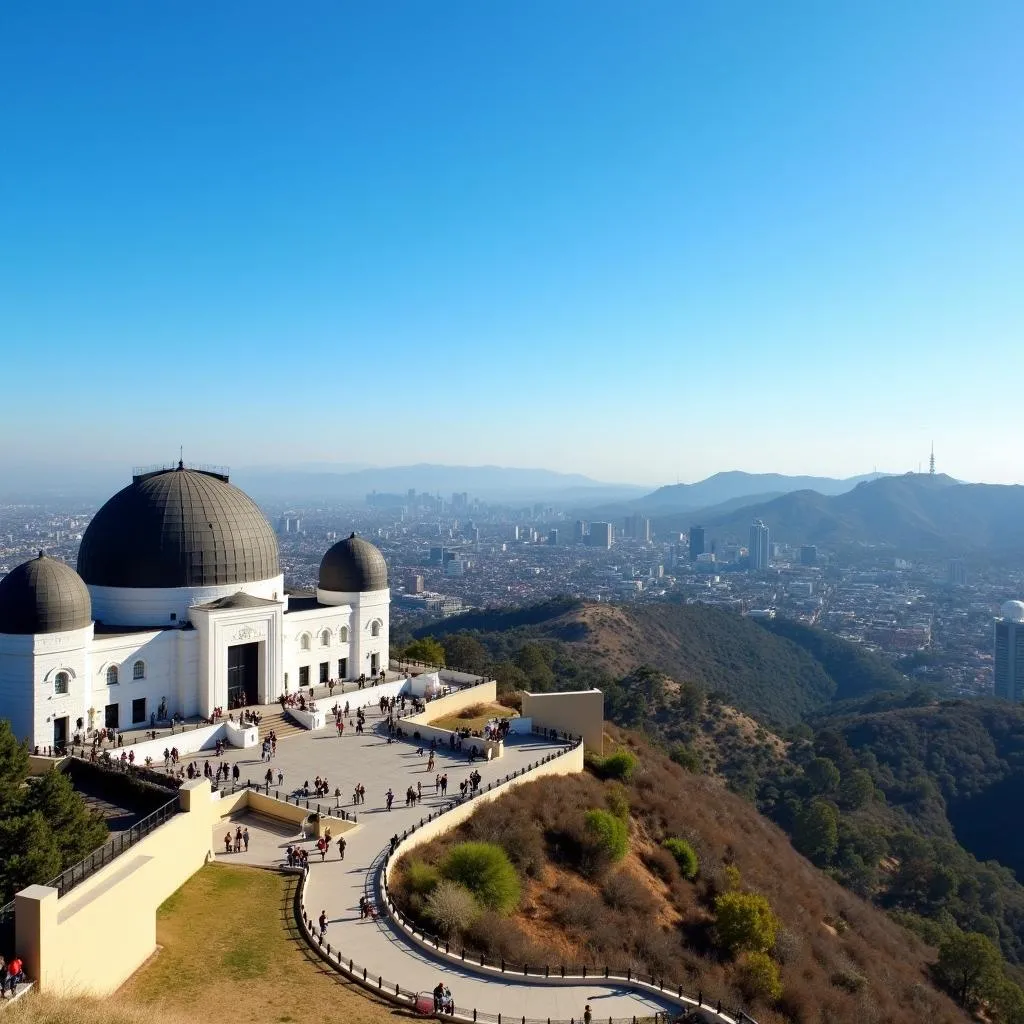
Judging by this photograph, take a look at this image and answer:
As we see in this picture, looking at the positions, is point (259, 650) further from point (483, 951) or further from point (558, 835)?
point (483, 951)

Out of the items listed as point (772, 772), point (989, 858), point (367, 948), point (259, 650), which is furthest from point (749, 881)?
point (989, 858)

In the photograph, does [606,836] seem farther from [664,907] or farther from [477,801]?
[477,801]

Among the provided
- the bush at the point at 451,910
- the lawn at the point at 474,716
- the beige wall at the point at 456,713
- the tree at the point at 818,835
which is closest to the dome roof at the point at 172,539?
the beige wall at the point at 456,713

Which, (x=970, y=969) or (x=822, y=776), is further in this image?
(x=822, y=776)

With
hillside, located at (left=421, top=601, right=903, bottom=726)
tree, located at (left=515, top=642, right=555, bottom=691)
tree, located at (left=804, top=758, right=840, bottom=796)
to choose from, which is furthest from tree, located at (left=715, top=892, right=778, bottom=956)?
hillside, located at (left=421, top=601, right=903, bottom=726)

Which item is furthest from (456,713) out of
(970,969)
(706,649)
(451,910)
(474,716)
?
(706,649)

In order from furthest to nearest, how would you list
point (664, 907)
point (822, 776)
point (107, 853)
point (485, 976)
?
point (822, 776)
point (664, 907)
point (485, 976)
point (107, 853)
